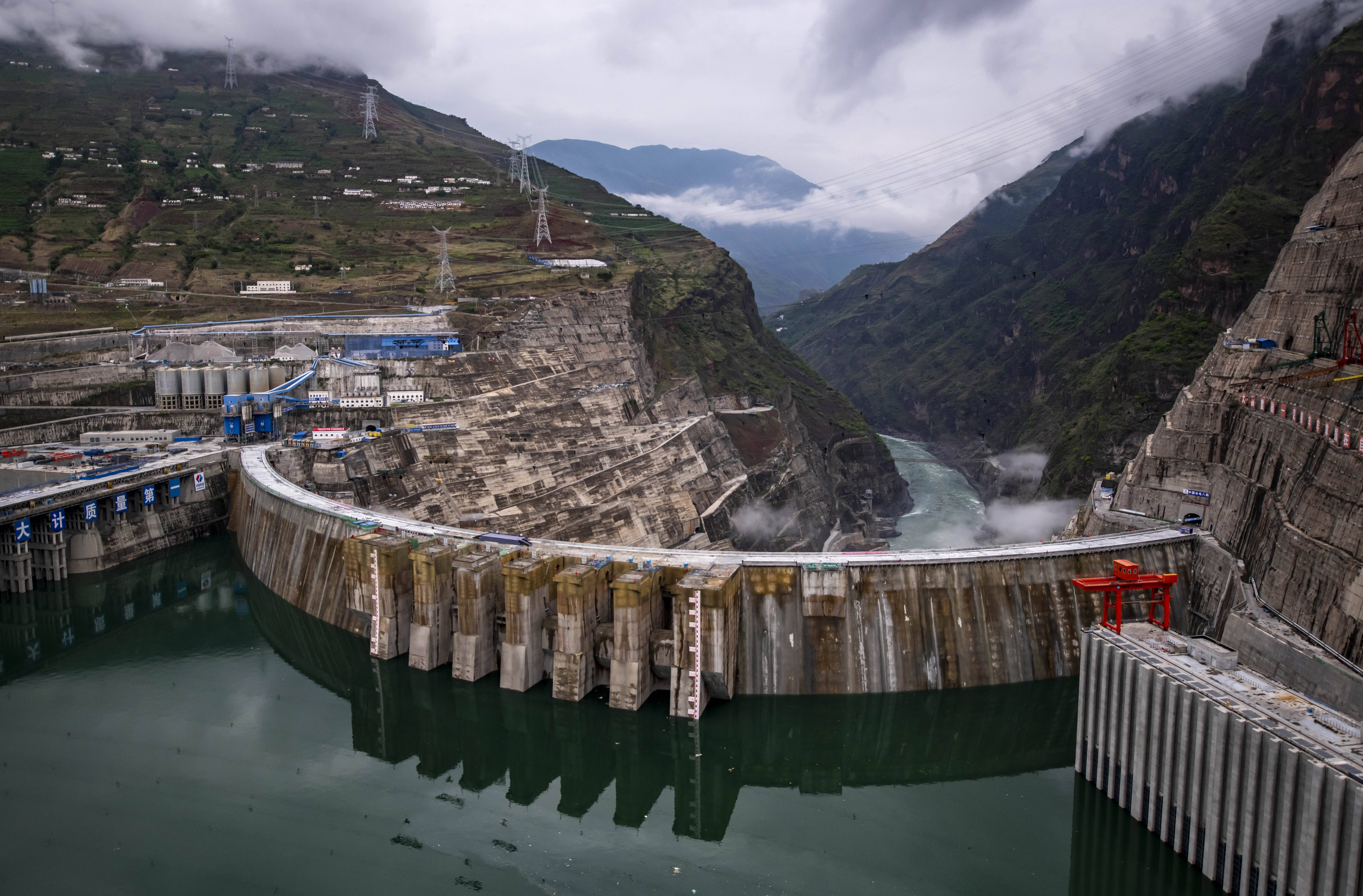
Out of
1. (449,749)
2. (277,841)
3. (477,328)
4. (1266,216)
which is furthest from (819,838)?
(1266,216)

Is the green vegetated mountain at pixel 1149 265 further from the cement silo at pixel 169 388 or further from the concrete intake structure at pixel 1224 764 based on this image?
the cement silo at pixel 169 388

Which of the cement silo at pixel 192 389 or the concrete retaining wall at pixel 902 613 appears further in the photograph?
the cement silo at pixel 192 389

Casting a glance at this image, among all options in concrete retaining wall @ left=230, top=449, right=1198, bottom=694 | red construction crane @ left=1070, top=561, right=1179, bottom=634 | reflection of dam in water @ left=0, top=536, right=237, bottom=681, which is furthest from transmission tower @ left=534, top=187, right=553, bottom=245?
red construction crane @ left=1070, top=561, right=1179, bottom=634

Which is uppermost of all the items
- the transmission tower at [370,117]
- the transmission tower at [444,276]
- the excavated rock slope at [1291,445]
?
the transmission tower at [370,117]

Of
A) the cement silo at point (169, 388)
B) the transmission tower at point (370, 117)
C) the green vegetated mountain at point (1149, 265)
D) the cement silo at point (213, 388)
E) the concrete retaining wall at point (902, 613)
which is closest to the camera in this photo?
the concrete retaining wall at point (902, 613)

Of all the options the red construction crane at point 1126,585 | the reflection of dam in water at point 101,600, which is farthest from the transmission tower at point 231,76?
the red construction crane at point 1126,585

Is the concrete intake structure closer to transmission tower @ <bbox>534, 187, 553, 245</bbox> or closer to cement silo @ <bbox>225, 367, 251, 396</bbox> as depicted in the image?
cement silo @ <bbox>225, 367, 251, 396</bbox>

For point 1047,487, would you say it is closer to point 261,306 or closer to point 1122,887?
point 1122,887

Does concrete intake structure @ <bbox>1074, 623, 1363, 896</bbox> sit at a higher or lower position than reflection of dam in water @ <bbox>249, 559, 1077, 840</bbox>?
higher
